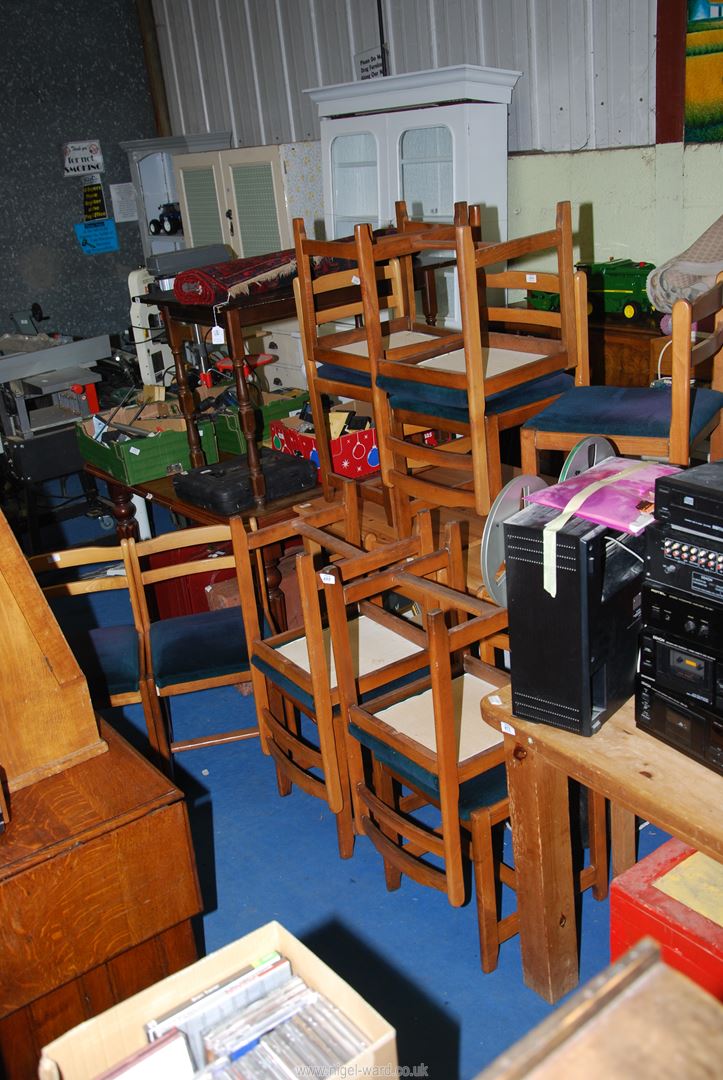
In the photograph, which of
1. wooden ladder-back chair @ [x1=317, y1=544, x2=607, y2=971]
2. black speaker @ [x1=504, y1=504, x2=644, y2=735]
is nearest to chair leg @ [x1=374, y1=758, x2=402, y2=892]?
wooden ladder-back chair @ [x1=317, y1=544, x2=607, y2=971]

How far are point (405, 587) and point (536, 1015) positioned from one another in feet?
3.31

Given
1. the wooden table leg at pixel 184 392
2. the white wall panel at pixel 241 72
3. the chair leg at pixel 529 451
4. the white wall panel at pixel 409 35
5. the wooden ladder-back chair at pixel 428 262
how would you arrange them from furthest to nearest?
the white wall panel at pixel 241 72 → the white wall panel at pixel 409 35 → the wooden table leg at pixel 184 392 → the wooden ladder-back chair at pixel 428 262 → the chair leg at pixel 529 451

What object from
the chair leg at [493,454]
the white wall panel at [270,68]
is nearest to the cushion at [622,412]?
the chair leg at [493,454]

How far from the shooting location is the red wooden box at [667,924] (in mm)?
1810

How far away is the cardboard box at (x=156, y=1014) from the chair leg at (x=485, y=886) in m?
0.83

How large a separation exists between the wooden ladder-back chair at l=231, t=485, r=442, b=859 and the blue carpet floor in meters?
0.12

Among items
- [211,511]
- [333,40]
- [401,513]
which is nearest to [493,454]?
[401,513]

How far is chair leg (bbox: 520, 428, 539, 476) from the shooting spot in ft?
8.22

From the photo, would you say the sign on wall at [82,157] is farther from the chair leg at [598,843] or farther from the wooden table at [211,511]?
the chair leg at [598,843]

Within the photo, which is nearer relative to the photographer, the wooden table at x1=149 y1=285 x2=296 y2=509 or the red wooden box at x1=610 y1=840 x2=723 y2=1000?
the red wooden box at x1=610 y1=840 x2=723 y2=1000

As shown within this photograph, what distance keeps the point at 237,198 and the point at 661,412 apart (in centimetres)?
391

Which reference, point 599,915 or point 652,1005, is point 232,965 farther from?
point 599,915

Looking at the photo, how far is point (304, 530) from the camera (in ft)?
8.82

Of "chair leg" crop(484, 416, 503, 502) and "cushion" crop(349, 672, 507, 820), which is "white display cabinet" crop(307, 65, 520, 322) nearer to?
"chair leg" crop(484, 416, 503, 502)
